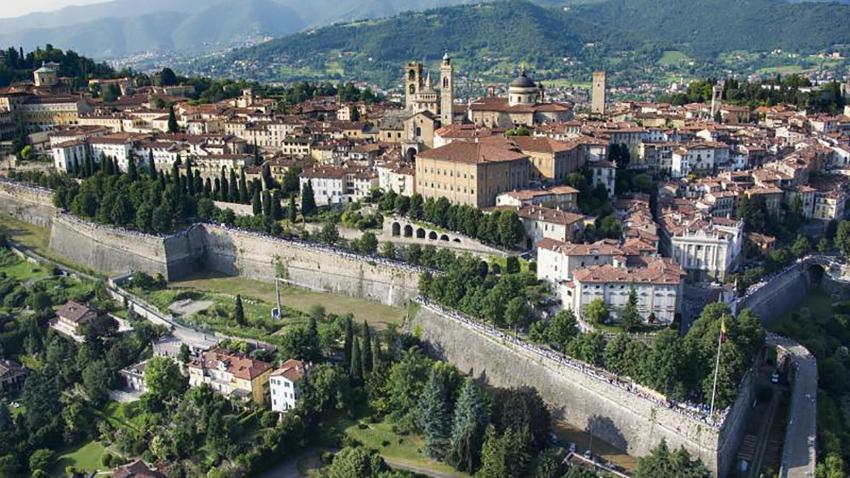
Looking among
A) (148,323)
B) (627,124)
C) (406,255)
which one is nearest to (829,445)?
(406,255)

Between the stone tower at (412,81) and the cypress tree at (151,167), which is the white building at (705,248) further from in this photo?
the cypress tree at (151,167)

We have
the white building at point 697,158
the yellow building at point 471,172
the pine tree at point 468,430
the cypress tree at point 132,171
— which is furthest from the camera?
the cypress tree at point 132,171

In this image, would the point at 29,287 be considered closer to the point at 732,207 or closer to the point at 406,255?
the point at 406,255

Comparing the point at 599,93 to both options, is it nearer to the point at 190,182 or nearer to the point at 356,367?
the point at 190,182

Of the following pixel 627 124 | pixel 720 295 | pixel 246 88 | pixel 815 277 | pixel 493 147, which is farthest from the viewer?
pixel 246 88

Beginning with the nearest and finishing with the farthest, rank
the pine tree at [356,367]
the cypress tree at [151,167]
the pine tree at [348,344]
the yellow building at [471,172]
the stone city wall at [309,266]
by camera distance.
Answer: the pine tree at [356,367]
the pine tree at [348,344]
the stone city wall at [309,266]
the yellow building at [471,172]
the cypress tree at [151,167]

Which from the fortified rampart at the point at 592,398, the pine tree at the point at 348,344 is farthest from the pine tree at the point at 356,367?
the fortified rampart at the point at 592,398

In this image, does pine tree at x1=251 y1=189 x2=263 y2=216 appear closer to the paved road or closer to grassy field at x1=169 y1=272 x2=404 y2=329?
grassy field at x1=169 y1=272 x2=404 y2=329

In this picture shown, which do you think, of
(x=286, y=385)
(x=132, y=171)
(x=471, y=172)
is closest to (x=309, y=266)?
(x=471, y=172)
